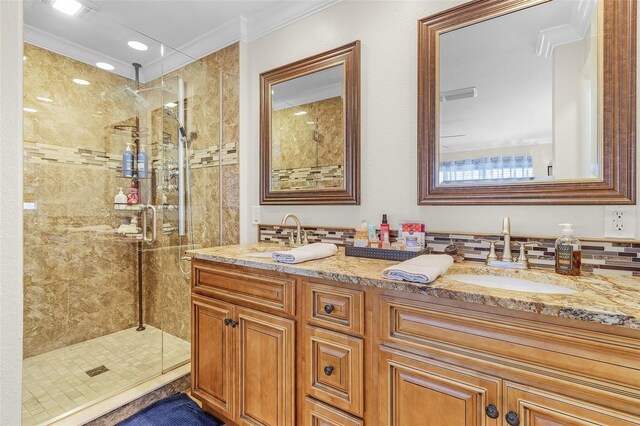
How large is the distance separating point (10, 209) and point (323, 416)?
1224 mm

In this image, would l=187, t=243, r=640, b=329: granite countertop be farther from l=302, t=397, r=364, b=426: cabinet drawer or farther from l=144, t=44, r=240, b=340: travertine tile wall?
l=144, t=44, r=240, b=340: travertine tile wall

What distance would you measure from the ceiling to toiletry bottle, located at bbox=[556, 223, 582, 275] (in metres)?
1.78

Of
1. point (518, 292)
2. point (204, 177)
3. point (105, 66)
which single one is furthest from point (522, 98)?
point (105, 66)

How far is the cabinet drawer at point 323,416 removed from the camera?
44.8 inches

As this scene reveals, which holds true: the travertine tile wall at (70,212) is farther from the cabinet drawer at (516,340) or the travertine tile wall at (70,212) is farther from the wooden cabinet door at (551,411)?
the wooden cabinet door at (551,411)

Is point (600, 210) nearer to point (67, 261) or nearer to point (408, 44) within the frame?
point (408, 44)

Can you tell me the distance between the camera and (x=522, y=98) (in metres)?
1.36

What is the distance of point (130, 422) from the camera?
172 centimetres

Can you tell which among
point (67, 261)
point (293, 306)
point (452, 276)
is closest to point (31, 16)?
point (67, 261)

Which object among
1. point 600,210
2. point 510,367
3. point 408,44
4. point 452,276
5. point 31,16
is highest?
point 31,16

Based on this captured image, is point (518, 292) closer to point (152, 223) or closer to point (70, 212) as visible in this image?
point (152, 223)

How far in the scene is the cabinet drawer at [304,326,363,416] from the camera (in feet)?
3.67

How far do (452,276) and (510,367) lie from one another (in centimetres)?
40

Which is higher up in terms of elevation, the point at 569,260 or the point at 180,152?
the point at 180,152
